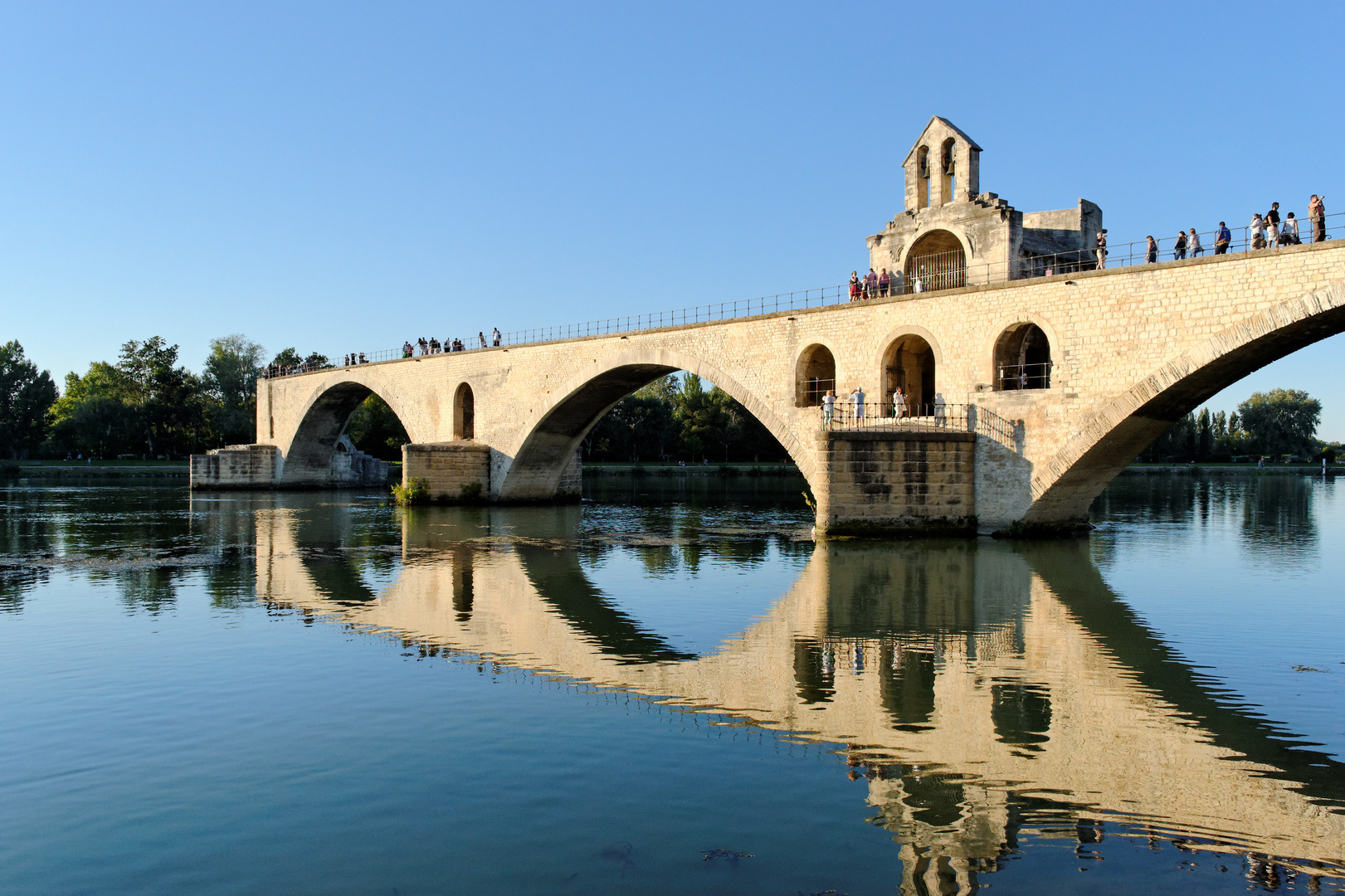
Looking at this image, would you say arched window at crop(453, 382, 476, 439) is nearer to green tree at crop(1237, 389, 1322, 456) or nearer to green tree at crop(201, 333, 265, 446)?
green tree at crop(201, 333, 265, 446)

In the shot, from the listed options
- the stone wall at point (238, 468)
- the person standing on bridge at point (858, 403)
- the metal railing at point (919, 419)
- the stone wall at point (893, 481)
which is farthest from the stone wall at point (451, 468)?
the stone wall at point (238, 468)

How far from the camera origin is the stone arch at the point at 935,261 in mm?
24828

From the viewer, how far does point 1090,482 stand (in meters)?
21.0

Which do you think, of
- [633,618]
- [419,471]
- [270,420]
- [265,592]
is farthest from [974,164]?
[270,420]

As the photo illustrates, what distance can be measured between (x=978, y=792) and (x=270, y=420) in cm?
5183

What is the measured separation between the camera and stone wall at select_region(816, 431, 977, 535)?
2067 cm

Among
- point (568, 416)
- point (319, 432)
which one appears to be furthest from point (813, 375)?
point (319, 432)

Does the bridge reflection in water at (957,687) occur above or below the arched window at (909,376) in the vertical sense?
below

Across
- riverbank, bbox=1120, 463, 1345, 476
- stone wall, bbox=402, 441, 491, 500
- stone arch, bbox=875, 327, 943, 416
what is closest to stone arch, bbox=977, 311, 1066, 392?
stone arch, bbox=875, 327, 943, 416

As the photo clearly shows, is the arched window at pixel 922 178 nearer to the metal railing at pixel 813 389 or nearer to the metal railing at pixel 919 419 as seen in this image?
the metal railing at pixel 813 389

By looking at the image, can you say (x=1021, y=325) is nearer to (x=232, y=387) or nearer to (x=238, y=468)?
(x=238, y=468)

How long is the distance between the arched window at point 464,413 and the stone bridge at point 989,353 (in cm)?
865

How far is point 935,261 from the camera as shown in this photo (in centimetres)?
2544

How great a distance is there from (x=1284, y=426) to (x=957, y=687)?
89330 mm
